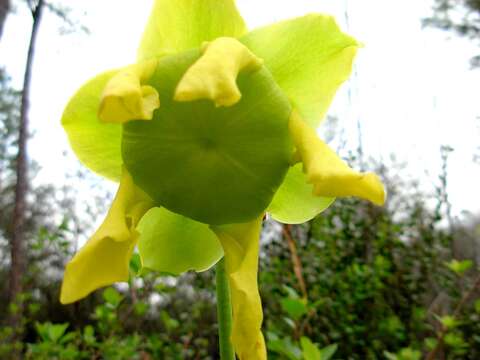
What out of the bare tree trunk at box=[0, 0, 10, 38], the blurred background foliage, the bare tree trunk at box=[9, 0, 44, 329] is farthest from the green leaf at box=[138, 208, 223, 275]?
the bare tree trunk at box=[0, 0, 10, 38]

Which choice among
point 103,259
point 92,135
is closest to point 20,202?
point 92,135

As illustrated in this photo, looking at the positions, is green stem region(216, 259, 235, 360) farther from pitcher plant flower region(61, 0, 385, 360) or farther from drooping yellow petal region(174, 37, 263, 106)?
drooping yellow petal region(174, 37, 263, 106)

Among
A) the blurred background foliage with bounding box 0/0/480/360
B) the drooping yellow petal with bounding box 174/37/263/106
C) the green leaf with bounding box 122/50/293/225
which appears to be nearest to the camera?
the drooping yellow petal with bounding box 174/37/263/106

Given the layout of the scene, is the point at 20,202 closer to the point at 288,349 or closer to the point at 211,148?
the point at 288,349

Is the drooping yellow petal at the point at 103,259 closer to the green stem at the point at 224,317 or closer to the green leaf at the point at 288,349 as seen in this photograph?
the green stem at the point at 224,317

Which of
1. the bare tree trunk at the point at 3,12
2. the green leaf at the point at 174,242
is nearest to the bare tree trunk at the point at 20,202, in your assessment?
the bare tree trunk at the point at 3,12
